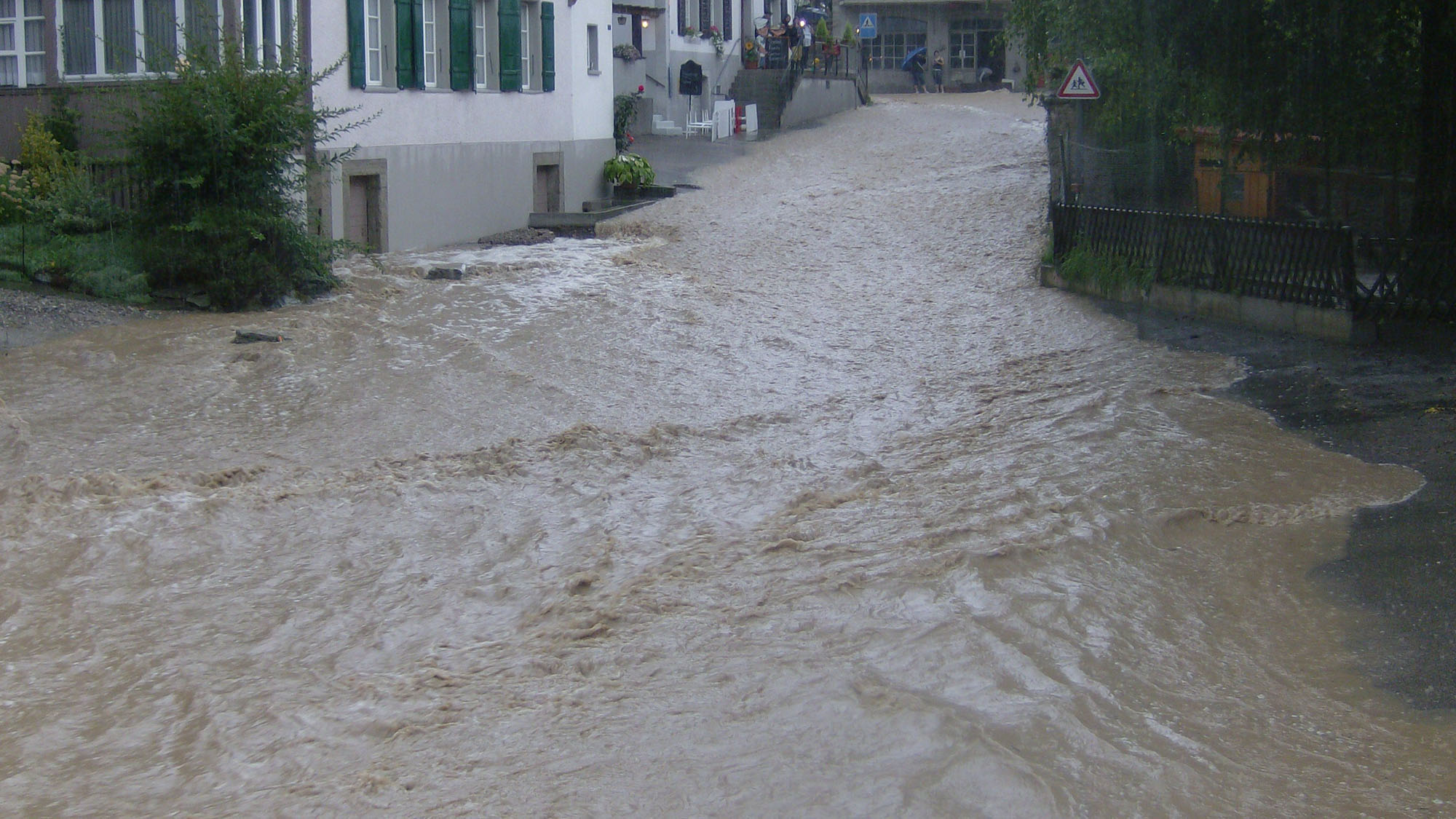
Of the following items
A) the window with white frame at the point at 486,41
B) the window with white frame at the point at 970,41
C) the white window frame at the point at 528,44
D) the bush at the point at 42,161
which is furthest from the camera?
the window with white frame at the point at 970,41

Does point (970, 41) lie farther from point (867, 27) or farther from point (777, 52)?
point (777, 52)

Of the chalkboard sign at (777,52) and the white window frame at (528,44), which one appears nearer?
the white window frame at (528,44)

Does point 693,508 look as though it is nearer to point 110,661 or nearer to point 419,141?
point 110,661

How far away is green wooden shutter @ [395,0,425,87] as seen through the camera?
19.3 meters

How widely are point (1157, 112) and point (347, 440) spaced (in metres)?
11.8

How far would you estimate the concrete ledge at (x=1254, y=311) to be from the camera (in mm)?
13516

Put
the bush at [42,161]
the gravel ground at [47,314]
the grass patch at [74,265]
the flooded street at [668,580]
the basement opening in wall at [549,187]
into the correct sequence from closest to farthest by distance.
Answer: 1. the flooded street at [668,580]
2. the gravel ground at [47,314]
3. the grass patch at [74,265]
4. the bush at [42,161]
5. the basement opening in wall at [549,187]

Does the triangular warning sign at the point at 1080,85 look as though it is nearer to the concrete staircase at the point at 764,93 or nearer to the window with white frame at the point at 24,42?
the window with white frame at the point at 24,42

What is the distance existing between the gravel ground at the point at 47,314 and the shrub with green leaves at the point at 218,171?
0.86 meters

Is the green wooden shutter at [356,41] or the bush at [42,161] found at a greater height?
the green wooden shutter at [356,41]

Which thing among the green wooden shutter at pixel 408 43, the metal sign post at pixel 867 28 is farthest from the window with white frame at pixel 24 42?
the metal sign post at pixel 867 28

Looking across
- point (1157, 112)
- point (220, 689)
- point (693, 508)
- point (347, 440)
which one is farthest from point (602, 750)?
point (1157, 112)

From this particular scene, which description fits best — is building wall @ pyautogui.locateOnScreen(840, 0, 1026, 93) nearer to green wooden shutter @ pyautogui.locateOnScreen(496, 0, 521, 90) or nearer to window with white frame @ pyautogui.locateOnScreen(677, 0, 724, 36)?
window with white frame @ pyautogui.locateOnScreen(677, 0, 724, 36)

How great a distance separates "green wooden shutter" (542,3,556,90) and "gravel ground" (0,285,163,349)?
10.6 metres
